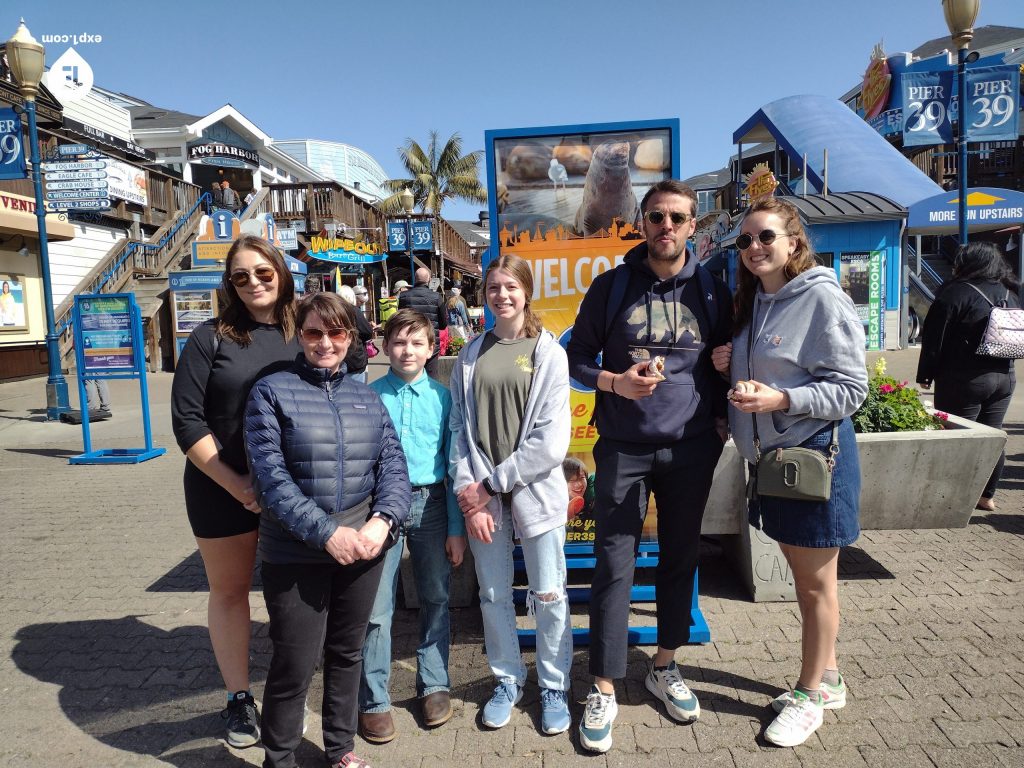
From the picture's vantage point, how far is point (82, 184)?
1017 cm

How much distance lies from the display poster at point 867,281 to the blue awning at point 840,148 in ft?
6.48

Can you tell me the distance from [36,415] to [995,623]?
12084mm

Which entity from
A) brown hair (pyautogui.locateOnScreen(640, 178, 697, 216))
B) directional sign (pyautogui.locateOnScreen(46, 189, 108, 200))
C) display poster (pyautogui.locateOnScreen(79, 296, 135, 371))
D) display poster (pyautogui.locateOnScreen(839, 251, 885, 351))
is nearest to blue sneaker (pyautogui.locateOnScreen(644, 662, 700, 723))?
brown hair (pyautogui.locateOnScreen(640, 178, 697, 216))

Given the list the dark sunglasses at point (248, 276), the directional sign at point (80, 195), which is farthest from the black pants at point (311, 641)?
the directional sign at point (80, 195)

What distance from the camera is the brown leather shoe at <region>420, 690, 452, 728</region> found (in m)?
2.63

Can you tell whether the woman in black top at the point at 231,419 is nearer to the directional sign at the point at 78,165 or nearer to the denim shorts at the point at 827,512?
the denim shorts at the point at 827,512

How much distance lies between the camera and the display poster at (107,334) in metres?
7.56

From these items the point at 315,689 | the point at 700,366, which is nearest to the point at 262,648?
the point at 315,689

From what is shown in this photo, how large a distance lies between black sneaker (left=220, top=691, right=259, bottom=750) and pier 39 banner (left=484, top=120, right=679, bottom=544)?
1.60 metres

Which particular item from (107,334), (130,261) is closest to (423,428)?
(107,334)

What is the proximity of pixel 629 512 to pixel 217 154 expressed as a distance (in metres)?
29.0

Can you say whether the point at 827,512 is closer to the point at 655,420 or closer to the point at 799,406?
the point at 799,406

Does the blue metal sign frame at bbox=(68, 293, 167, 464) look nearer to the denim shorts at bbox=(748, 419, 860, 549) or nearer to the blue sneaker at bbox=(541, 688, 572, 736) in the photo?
the blue sneaker at bbox=(541, 688, 572, 736)

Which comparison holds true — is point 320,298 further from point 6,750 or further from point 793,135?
point 793,135
